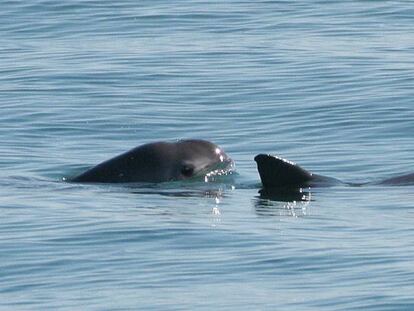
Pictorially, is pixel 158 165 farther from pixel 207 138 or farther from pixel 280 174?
pixel 207 138

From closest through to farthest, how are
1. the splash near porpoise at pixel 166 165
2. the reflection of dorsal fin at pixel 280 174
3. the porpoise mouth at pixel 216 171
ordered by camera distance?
the reflection of dorsal fin at pixel 280 174 < the splash near porpoise at pixel 166 165 < the porpoise mouth at pixel 216 171

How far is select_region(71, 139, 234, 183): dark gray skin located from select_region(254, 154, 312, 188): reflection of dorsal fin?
0.97 metres

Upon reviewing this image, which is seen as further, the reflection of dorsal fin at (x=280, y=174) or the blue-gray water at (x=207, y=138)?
the reflection of dorsal fin at (x=280, y=174)

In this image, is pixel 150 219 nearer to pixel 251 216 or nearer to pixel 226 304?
pixel 251 216

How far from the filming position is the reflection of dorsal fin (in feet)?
60.9

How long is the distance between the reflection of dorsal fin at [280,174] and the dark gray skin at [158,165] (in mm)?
972

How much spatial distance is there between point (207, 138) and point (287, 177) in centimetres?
437

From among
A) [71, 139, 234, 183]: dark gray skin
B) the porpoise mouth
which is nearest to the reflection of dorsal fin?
the porpoise mouth

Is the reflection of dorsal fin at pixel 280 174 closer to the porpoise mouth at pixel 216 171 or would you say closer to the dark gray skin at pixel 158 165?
the porpoise mouth at pixel 216 171

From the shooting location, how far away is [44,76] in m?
28.2

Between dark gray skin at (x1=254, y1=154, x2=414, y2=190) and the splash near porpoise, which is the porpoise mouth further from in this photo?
dark gray skin at (x1=254, y1=154, x2=414, y2=190)

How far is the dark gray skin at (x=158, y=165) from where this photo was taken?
763 inches

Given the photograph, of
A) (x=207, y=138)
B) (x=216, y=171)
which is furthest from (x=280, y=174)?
(x=207, y=138)

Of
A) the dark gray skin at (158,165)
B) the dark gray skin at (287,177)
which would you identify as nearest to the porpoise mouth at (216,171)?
the dark gray skin at (158,165)
